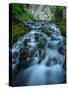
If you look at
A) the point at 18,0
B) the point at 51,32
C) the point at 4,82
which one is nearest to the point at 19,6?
the point at 18,0

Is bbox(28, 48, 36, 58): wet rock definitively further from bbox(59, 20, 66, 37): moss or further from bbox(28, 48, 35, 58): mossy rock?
bbox(59, 20, 66, 37): moss

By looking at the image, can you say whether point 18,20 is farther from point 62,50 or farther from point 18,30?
point 62,50

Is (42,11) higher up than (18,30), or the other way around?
(42,11)

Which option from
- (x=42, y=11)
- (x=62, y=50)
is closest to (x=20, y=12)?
(x=42, y=11)

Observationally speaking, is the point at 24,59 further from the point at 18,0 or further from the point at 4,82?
the point at 18,0

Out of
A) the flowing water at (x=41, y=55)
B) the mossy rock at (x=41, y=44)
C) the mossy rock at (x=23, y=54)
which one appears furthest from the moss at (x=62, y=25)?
the mossy rock at (x=23, y=54)

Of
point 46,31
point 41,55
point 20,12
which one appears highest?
point 20,12
